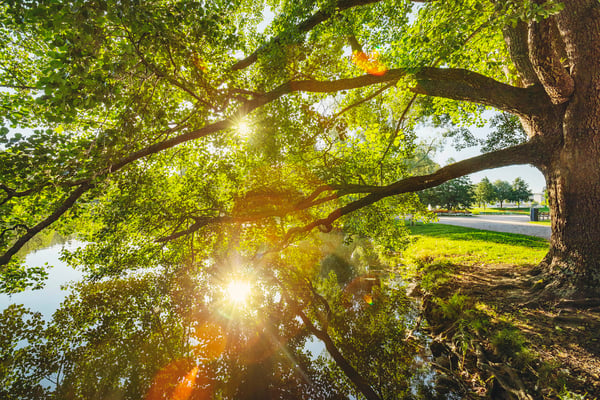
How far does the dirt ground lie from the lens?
11.9 ft

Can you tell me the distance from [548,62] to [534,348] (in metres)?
6.15

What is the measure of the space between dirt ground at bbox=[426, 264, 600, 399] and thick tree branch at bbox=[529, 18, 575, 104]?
4829mm

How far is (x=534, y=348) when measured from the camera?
4363 mm

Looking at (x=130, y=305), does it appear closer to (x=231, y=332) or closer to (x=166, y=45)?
(x=231, y=332)

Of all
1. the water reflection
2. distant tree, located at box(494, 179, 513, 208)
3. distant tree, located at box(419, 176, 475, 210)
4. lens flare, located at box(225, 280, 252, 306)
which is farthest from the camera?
distant tree, located at box(494, 179, 513, 208)

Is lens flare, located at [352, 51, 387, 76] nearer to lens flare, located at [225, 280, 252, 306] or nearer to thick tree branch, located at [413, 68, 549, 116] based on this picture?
thick tree branch, located at [413, 68, 549, 116]

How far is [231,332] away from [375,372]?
5.70 meters

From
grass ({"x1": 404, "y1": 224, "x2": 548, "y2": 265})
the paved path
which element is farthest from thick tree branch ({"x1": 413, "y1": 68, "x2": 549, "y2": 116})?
the paved path

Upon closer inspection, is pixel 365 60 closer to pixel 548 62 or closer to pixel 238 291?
pixel 548 62

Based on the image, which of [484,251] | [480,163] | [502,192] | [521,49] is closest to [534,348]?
[480,163]

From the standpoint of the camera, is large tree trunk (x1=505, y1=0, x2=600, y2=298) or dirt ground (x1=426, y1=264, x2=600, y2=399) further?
large tree trunk (x1=505, y1=0, x2=600, y2=298)

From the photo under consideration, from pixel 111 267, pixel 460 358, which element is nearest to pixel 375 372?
pixel 460 358

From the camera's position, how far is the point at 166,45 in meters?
3.64

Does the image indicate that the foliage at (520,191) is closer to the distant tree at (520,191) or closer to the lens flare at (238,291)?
the distant tree at (520,191)
